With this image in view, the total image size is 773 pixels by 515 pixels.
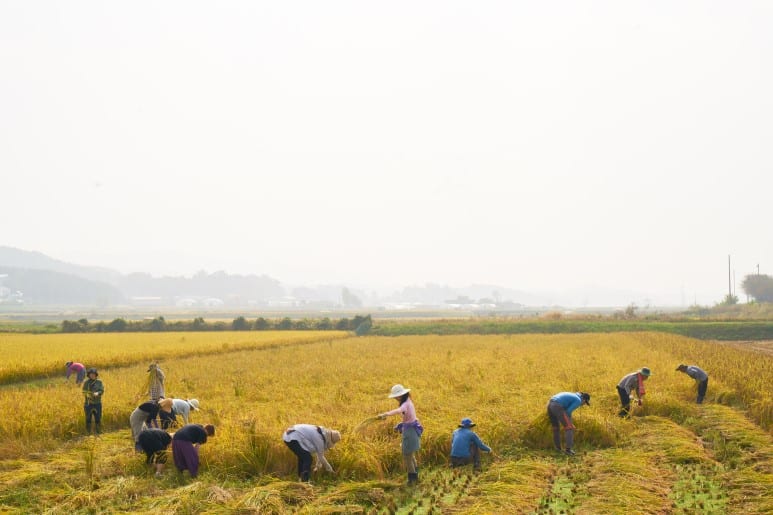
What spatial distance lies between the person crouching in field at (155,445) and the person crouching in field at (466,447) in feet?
16.3

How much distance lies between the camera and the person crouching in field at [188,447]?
9.52 meters

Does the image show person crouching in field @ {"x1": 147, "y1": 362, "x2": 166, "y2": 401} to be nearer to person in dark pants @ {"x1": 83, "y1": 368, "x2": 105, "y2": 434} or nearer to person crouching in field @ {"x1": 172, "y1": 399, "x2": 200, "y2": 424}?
person in dark pants @ {"x1": 83, "y1": 368, "x2": 105, "y2": 434}

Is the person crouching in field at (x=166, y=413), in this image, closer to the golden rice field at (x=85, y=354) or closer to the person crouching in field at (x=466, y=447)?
the person crouching in field at (x=466, y=447)

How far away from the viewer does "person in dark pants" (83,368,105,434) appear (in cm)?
1298

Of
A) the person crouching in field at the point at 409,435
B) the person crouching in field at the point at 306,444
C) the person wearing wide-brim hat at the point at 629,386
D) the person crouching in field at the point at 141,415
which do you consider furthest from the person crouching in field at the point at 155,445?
the person wearing wide-brim hat at the point at 629,386

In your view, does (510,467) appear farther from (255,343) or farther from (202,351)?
(255,343)

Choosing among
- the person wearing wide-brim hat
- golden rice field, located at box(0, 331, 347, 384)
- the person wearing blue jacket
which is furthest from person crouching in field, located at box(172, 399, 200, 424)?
golden rice field, located at box(0, 331, 347, 384)

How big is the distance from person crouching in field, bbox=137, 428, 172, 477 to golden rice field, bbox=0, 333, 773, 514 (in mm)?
263

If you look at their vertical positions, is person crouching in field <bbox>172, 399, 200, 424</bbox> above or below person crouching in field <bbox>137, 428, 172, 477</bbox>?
above

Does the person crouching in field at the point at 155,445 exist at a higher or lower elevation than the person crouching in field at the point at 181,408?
lower

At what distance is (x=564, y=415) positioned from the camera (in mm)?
10766

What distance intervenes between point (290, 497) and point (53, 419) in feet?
24.7

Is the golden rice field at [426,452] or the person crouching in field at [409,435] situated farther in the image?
the person crouching in field at [409,435]

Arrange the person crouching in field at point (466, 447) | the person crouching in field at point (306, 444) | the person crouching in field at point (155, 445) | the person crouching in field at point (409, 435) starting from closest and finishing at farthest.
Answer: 1. the person crouching in field at point (306, 444)
2. the person crouching in field at point (409, 435)
3. the person crouching in field at point (155, 445)
4. the person crouching in field at point (466, 447)
